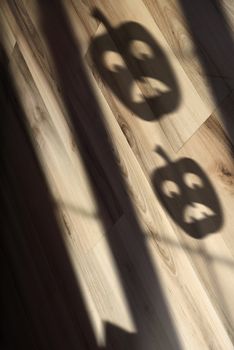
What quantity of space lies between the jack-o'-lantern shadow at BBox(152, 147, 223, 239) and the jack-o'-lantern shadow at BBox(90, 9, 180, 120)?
137mm

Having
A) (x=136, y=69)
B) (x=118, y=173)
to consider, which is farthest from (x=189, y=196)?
(x=136, y=69)

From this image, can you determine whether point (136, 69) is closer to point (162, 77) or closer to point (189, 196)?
point (162, 77)

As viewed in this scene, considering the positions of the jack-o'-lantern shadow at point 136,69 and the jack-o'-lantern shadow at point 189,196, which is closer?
the jack-o'-lantern shadow at point 189,196

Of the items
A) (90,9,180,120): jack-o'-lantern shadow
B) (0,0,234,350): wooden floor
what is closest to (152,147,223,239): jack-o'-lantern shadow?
(0,0,234,350): wooden floor

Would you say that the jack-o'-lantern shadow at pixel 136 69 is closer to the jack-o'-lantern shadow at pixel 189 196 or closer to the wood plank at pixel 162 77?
the wood plank at pixel 162 77

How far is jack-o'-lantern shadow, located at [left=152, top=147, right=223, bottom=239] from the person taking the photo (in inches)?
43.9

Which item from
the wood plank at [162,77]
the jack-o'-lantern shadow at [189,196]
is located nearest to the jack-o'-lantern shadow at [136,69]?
the wood plank at [162,77]

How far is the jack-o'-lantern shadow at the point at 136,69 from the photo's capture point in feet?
4.00

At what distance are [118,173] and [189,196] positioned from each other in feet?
0.97

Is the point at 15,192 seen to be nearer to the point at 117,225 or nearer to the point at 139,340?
the point at 117,225

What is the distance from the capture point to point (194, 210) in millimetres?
1159

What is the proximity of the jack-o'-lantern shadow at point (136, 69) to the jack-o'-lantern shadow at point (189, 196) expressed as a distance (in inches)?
5.4

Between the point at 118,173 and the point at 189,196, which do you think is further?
the point at 118,173

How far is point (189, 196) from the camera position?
3.84 feet
